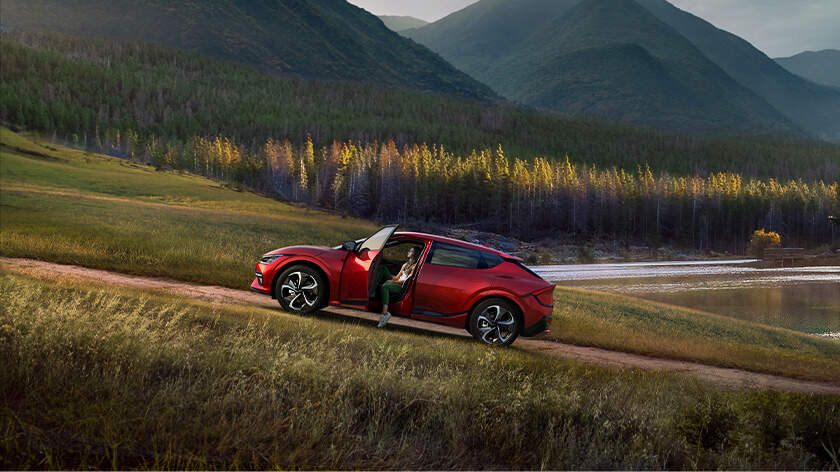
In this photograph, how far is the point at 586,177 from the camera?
70.4 m

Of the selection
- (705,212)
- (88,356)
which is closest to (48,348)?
(88,356)

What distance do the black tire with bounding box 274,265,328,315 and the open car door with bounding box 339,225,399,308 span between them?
44cm

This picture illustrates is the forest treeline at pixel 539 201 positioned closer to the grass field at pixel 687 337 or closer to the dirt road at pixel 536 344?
the grass field at pixel 687 337

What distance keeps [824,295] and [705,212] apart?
1432 inches

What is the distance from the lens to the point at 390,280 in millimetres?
11031

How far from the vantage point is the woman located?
10.1m

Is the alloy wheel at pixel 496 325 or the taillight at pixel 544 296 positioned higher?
the taillight at pixel 544 296

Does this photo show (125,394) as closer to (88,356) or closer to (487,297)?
(88,356)

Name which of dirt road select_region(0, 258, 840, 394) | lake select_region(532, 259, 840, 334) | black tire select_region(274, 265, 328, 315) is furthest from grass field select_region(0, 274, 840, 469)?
lake select_region(532, 259, 840, 334)

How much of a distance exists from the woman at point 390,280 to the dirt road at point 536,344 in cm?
101

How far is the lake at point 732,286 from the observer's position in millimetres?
32938

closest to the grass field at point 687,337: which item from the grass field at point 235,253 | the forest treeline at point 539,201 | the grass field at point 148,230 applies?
→ the grass field at point 235,253

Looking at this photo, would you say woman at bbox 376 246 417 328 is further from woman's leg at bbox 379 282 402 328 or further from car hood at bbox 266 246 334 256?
car hood at bbox 266 246 334 256

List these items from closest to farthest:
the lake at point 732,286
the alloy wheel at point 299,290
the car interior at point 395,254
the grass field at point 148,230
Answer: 1. the alloy wheel at point 299,290
2. the car interior at point 395,254
3. the grass field at point 148,230
4. the lake at point 732,286
